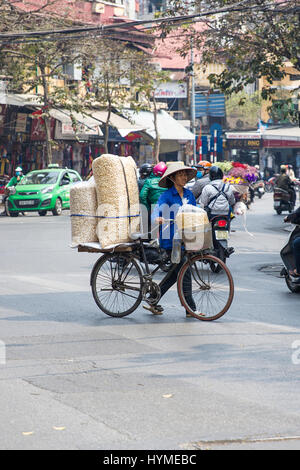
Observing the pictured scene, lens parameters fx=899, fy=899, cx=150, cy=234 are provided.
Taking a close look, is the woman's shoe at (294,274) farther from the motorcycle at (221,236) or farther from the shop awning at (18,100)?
the shop awning at (18,100)

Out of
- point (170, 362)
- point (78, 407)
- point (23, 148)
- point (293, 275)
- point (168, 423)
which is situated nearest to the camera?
point (168, 423)

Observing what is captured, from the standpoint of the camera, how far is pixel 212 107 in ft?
221

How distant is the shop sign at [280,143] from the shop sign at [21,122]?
2763cm

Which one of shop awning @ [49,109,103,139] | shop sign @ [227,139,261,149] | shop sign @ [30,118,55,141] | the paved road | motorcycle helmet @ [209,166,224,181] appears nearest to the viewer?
the paved road

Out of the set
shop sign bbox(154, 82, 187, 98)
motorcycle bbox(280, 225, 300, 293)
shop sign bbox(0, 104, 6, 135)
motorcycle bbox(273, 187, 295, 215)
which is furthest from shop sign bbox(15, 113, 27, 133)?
motorcycle bbox(280, 225, 300, 293)

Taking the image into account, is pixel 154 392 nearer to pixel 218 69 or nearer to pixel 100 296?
pixel 100 296

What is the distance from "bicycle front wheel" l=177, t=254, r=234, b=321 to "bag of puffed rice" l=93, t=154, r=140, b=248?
77 centimetres

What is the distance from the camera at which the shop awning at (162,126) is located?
49.5m

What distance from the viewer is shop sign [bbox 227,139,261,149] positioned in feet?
217

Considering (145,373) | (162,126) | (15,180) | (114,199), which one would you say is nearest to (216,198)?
(114,199)

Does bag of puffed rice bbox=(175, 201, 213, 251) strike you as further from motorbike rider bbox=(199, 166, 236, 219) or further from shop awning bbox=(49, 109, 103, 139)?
shop awning bbox=(49, 109, 103, 139)

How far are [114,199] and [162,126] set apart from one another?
4305 cm

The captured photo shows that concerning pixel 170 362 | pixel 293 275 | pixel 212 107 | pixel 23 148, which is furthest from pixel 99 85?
pixel 170 362

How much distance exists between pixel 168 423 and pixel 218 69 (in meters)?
63.6
